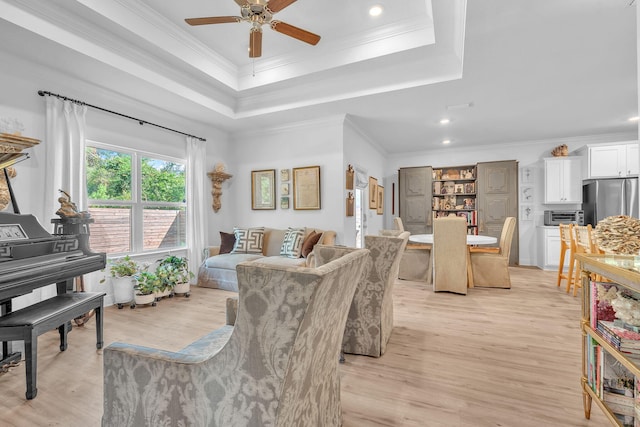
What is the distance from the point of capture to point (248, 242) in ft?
15.3

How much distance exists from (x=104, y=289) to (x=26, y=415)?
2.18 meters

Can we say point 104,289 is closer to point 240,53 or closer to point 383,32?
point 240,53

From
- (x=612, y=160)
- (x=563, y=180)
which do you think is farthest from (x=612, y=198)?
(x=563, y=180)

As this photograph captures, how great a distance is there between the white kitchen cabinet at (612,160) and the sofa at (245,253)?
193 inches

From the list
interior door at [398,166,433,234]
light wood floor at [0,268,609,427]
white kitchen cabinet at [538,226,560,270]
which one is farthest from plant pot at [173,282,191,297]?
white kitchen cabinet at [538,226,560,270]

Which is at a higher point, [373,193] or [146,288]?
[373,193]

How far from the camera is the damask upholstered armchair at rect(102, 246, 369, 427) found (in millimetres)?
887

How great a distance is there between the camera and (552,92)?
12.5 ft

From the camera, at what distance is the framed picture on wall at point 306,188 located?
480cm

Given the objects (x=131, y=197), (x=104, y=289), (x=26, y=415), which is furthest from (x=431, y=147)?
(x=26, y=415)

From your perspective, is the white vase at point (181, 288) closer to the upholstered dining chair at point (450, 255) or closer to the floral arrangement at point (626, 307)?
the upholstered dining chair at point (450, 255)

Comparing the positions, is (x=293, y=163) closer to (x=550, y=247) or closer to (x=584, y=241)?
(x=584, y=241)

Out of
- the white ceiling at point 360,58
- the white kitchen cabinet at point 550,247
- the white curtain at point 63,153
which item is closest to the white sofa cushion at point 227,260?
the white curtain at point 63,153

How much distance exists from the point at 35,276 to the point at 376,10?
3.56 meters
